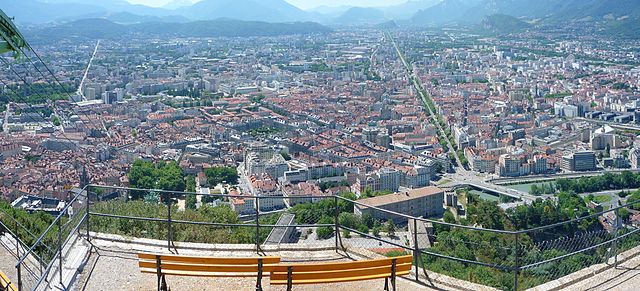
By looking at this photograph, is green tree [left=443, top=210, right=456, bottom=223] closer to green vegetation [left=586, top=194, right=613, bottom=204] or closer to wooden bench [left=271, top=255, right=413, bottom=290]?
green vegetation [left=586, top=194, right=613, bottom=204]

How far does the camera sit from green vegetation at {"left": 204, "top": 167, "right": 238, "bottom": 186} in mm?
17016

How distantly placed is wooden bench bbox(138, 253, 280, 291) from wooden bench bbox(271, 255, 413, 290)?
79 millimetres

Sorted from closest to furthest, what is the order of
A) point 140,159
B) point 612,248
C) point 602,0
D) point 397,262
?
1. point 397,262
2. point 612,248
3. point 140,159
4. point 602,0

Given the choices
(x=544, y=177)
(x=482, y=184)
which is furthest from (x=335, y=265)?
(x=544, y=177)

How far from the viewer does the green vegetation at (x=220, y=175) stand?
55.8ft

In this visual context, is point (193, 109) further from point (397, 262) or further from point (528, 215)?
point (397, 262)

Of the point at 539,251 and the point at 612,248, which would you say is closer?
the point at 612,248

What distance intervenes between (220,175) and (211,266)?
569 inches

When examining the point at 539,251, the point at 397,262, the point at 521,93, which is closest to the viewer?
the point at 397,262

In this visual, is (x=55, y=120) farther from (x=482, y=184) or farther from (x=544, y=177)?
(x=544, y=177)

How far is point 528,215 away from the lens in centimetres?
1252

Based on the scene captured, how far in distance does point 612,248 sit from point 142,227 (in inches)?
115

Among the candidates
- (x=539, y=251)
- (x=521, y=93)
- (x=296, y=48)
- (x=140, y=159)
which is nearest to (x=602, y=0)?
(x=296, y=48)

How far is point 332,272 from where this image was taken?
2949 millimetres
